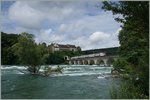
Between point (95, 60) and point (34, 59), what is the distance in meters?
24.7

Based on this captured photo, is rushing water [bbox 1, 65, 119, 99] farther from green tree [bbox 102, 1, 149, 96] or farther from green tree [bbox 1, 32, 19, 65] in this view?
green tree [bbox 102, 1, 149, 96]

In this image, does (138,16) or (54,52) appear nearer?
(138,16)

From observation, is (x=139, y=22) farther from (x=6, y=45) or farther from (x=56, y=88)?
(x=56, y=88)

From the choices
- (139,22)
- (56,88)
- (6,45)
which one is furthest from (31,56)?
(139,22)

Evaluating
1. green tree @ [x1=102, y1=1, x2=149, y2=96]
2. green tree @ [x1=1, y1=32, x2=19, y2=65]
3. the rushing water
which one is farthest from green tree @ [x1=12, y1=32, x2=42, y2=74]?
green tree @ [x1=102, y1=1, x2=149, y2=96]

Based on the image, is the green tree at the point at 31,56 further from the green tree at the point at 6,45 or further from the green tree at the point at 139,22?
the green tree at the point at 139,22

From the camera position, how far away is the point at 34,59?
19500 mm

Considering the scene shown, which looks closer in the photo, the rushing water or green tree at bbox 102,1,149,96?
green tree at bbox 102,1,149,96

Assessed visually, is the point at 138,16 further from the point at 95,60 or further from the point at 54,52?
the point at 95,60

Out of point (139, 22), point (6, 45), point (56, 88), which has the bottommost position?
point (56, 88)

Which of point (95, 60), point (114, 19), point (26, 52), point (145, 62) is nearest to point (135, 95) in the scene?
point (145, 62)

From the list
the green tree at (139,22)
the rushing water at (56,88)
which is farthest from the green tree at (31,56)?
the green tree at (139,22)

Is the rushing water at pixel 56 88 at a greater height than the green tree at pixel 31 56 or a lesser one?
lesser

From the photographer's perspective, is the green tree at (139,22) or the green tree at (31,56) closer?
the green tree at (139,22)
